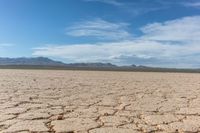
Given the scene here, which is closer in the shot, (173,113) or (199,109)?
(173,113)

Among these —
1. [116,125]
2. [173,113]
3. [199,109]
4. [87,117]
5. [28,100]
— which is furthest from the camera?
[28,100]

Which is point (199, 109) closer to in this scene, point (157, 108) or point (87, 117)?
point (157, 108)

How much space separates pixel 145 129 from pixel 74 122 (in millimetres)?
761

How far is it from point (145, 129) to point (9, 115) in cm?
163

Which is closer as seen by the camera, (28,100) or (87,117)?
(87,117)

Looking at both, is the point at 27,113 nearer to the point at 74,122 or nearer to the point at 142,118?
the point at 74,122

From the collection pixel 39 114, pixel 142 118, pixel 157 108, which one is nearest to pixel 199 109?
pixel 157 108

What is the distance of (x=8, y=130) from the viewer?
341cm

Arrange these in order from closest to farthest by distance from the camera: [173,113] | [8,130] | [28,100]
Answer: [8,130]
[173,113]
[28,100]

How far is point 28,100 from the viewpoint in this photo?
226 inches

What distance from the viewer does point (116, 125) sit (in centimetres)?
373

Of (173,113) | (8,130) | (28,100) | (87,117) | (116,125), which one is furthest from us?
(28,100)

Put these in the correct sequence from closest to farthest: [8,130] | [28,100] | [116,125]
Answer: [8,130]
[116,125]
[28,100]

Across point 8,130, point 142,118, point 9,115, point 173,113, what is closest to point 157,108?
point 173,113
